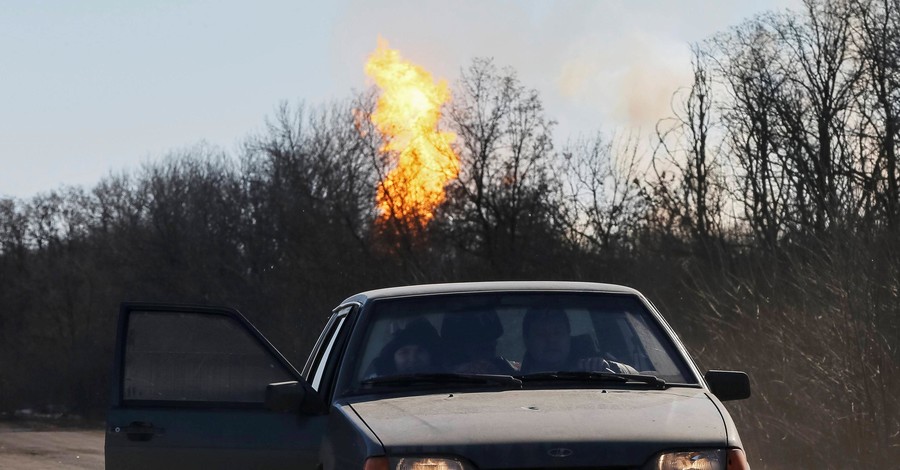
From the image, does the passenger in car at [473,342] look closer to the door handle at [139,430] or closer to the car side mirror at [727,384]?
the car side mirror at [727,384]

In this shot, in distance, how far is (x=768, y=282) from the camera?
16734mm

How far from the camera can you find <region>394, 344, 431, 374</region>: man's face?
585 centimetres

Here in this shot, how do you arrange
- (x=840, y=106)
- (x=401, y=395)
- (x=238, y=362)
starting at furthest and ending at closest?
(x=840, y=106), (x=238, y=362), (x=401, y=395)

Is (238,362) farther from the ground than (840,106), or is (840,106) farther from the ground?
(840,106)

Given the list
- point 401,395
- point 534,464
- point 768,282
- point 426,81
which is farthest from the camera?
point 426,81

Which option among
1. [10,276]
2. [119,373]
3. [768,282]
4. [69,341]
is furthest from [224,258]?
[119,373]

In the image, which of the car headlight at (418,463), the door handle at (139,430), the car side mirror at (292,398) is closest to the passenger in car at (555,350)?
the car side mirror at (292,398)

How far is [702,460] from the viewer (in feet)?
15.8

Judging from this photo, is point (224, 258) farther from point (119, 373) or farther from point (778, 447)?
point (119, 373)

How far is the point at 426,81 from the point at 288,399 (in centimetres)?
3818

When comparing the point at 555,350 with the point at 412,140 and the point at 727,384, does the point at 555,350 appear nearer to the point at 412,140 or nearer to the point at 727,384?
the point at 727,384

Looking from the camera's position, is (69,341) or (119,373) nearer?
(119,373)

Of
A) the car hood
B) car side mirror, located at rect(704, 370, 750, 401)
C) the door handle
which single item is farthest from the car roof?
the door handle

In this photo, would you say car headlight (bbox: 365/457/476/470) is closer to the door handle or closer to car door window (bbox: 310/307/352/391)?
car door window (bbox: 310/307/352/391)
